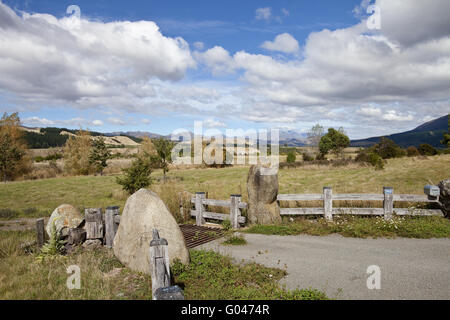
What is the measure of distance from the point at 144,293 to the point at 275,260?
3.19 m

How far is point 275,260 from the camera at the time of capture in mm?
6816

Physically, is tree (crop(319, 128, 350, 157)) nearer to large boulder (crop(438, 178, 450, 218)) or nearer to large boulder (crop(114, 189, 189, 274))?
large boulder (crop(438, 178, 450, 218))

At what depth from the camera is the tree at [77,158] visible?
143ft

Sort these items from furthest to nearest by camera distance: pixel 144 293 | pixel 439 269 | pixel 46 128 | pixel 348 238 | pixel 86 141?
pixel 46 128 < pixel 86 141 < pixel 348 238 < pixel 439 269 < pixel 144 293

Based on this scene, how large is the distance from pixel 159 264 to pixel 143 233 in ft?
6.86

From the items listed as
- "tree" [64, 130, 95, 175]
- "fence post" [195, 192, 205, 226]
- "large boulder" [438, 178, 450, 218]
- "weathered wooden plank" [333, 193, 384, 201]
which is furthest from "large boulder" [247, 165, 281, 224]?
"tree" [64, 130, 95, 175]

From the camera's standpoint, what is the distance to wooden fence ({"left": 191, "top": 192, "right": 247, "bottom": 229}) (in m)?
10.4

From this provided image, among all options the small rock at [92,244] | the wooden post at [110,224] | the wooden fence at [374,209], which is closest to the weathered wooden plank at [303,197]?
the wooden fence at [374,209]

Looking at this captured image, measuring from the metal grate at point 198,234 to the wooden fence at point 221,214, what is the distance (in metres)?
0.55

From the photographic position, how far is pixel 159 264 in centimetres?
445

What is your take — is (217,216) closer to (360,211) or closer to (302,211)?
(302,211)

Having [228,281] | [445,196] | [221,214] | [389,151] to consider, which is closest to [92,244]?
[221,214]
